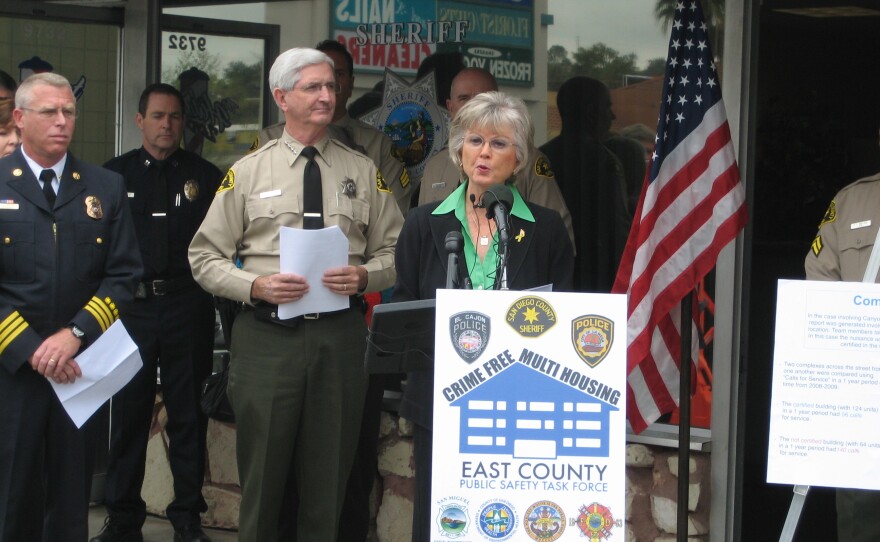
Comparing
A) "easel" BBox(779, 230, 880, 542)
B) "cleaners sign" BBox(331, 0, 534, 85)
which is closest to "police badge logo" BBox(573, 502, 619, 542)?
"easel" BBox(779, 230, 880, 542)

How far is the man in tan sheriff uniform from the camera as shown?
4.23m

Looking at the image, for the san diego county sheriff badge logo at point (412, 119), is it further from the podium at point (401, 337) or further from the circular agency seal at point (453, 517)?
the circular agency seal at point (453, 517)

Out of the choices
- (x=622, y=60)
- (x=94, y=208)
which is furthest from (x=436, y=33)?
(x=94, y=208)

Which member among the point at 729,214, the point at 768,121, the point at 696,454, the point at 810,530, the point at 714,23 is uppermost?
the point at 714,23

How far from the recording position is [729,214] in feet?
15.9

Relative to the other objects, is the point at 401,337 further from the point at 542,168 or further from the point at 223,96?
the point at 223,96

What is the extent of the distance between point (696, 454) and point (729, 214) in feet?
3.46

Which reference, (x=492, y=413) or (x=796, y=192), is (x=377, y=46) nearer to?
(x=796, y=192)

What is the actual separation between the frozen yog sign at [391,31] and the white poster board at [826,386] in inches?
127

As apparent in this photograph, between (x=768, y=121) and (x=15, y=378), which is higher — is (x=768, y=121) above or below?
above

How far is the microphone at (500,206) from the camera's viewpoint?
3.38 meters

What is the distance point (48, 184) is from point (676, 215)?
8.04 ft

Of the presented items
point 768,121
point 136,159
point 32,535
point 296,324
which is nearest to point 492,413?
point 296,324

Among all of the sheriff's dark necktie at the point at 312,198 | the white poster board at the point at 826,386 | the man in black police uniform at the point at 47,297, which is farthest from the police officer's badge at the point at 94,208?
the white poster board at the point at 826,386
